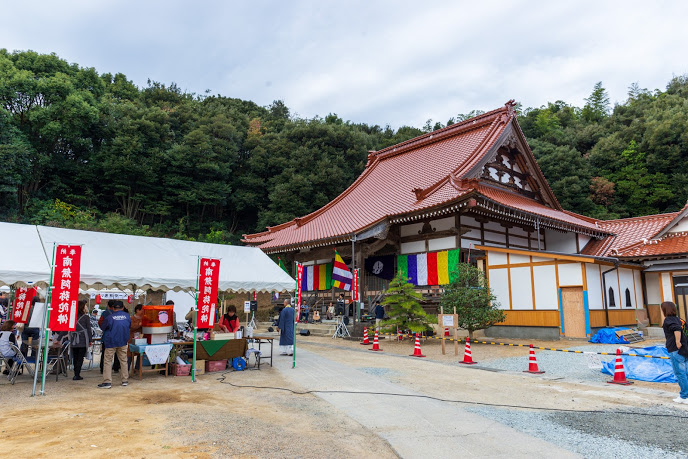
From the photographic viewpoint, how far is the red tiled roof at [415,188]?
16.8m

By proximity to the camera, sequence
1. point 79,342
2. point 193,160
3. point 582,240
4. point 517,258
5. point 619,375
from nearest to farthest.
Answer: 1. point 619,375
2. point 79,342
3. point 517,258
4. point 582,240
5. point 193,160

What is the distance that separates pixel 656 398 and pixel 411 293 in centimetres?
749

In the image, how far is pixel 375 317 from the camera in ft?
55.7

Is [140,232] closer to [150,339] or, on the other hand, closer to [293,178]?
[293,178]

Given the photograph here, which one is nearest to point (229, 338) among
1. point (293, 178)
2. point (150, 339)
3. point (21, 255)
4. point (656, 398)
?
point (150, 339)

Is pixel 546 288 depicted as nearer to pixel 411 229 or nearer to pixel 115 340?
pixel 411 229

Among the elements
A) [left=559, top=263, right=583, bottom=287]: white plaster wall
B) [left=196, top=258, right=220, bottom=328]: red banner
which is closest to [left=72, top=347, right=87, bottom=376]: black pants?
[left=196, top=258, right=220, bottom=328]: red banner

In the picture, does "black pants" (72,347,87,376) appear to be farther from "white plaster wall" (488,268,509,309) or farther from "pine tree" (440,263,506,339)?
"white plaster wall" (488,268,509,309)

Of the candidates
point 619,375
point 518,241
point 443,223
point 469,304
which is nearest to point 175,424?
point 619,375

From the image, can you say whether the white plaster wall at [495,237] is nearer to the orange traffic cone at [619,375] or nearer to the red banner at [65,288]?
the orange traffic cone at [619,375]

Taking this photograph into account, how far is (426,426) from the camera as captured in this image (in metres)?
5.02

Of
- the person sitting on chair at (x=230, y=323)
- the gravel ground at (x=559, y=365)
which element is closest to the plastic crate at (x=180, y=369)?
the person sitting on chair at (x=230, y=323)

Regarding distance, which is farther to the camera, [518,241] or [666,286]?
[518,241]

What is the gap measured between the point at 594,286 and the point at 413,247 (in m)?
6.52
